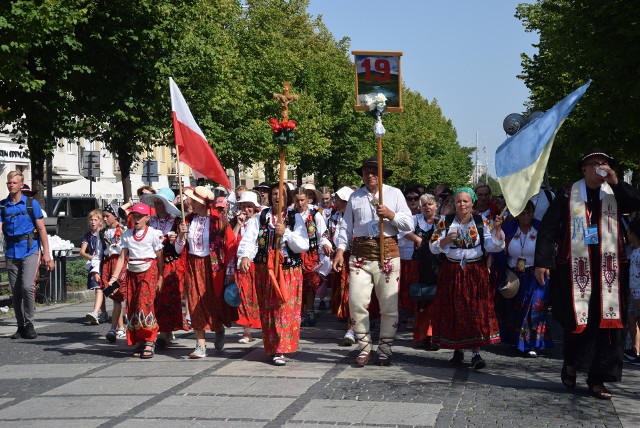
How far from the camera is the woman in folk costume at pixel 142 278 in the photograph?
34.7ft

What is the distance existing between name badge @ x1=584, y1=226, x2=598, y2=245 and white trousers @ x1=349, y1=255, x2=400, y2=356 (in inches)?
89.6

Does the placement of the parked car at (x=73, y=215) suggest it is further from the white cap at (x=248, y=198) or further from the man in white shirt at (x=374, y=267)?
the man in white shirt at (x=374, y=267)

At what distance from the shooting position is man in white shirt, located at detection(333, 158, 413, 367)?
9992 mm

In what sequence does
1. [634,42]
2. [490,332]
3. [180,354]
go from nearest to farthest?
[490,332], [180,354], [634,42]

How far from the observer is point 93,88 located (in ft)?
83.9

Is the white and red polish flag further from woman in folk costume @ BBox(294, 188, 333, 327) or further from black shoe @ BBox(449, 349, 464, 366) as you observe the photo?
black shoe @ BBox(449, 349, 464, 366)

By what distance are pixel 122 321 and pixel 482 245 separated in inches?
198

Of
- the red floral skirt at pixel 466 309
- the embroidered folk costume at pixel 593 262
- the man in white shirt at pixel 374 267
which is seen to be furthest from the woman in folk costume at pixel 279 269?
the embroidered folk costume at pixel 593 262

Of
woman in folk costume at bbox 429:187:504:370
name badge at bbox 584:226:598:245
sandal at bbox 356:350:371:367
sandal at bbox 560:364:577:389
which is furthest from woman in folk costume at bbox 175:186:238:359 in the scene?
name badge at bbox 584:226:598:245

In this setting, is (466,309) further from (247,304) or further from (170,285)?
(170,285)

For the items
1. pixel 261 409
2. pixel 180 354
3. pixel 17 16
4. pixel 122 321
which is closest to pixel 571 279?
pixel 261 409

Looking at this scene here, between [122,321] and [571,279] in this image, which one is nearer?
[571,279]

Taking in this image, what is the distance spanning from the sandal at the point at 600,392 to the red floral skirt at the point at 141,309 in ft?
15.0

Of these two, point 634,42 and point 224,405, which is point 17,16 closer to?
point 634,42
